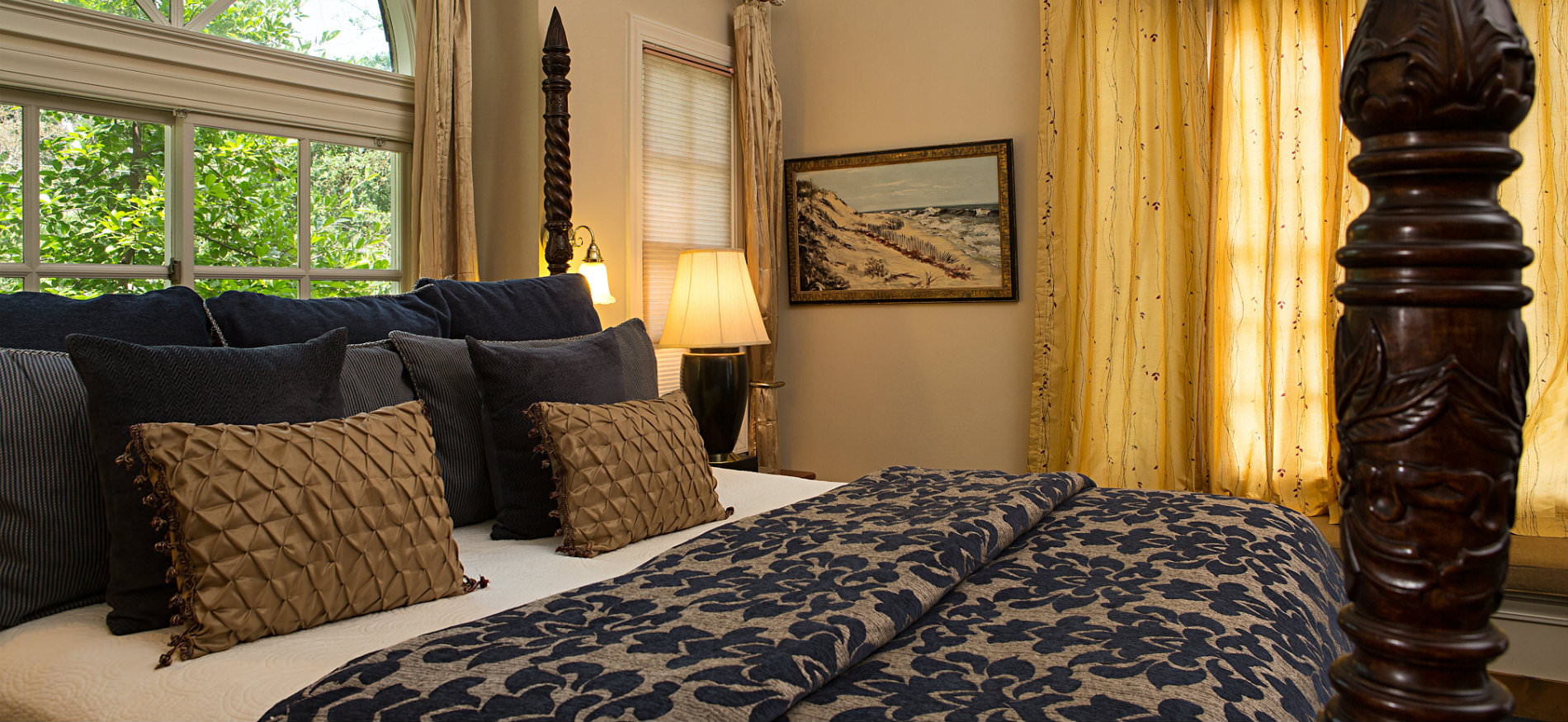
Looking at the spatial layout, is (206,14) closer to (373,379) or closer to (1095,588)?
(373,379)

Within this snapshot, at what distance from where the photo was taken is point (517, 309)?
2416mm

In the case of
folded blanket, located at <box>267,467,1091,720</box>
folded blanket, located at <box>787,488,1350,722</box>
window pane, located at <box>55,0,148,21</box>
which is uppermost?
window pane, located at <box>55,0,148,21</box>

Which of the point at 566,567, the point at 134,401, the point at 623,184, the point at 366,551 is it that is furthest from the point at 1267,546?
the point at 623,184

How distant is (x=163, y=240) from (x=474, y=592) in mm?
2108

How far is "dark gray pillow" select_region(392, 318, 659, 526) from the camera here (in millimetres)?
2029

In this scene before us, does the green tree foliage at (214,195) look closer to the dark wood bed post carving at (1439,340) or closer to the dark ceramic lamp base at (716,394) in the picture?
the dark ceramic lamp base at (716,394)

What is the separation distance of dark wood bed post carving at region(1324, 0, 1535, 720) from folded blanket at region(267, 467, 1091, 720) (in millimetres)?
604

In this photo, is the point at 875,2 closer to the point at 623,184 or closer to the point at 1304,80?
the point at 623,184

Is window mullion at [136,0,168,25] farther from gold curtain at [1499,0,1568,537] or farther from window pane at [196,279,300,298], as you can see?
gold curtain at [1499,0,1568,537]

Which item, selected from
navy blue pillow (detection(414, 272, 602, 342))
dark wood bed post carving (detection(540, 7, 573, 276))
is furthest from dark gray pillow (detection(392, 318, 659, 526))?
dark wood bed post carving (detection(540, 7, 573, 276))

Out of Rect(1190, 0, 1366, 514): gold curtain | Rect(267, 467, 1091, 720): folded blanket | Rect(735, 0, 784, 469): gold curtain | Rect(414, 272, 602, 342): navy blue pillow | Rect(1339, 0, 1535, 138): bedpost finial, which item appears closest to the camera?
Rect(1339, 0, 1535, 138): bedpost finial

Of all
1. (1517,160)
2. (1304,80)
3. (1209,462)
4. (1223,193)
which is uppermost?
(1304,80)

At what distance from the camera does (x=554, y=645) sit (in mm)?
1154

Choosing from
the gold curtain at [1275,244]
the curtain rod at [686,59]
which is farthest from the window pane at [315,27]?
the gold curtain at [1275,244]
